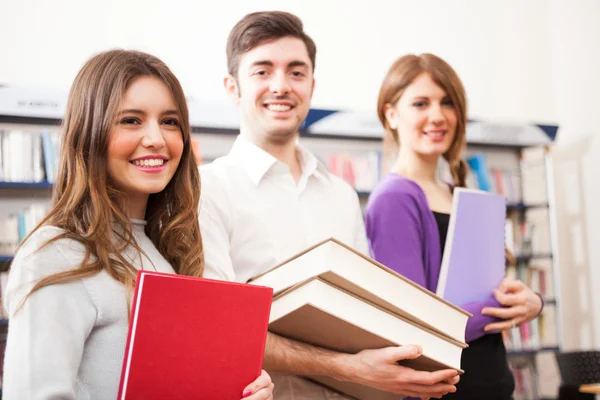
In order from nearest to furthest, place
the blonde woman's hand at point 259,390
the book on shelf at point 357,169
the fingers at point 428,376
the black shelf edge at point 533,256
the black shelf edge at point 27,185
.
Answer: the blonde woman's hand at point 259,390 → the fingers at point 428,376 → the black shelf edge at point 27,185 → the book on shelf at point 357,169 → the black shelf edge at point 533,256

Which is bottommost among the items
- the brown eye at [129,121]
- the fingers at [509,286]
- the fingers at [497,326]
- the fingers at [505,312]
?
the fingers at [497,326]

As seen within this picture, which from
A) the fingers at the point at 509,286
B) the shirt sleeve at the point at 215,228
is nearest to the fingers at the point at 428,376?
the shirt sleeve at the point at 215,228

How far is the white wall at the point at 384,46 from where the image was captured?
4.88m

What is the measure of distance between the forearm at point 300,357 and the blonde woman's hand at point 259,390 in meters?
0.28

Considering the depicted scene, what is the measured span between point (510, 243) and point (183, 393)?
496cm

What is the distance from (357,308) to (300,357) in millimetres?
255

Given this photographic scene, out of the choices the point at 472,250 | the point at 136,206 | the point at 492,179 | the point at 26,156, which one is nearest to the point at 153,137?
the point at 136,206

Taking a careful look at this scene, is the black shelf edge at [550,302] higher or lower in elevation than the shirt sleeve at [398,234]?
lower

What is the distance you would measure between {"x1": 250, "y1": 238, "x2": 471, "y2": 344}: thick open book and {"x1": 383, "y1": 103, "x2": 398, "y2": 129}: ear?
0.83 meters

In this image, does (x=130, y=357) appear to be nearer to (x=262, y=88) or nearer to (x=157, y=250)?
(x=157, y=250)

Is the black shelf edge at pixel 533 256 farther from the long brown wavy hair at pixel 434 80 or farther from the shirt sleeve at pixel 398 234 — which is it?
the shirt sleeve at pixel 398 234

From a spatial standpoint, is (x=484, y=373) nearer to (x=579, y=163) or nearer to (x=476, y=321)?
(x=476, y=321)

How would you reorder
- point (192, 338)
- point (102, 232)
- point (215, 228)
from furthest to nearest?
1. point (215, 228)
2. point (102, 232)
3. point (192, 338)

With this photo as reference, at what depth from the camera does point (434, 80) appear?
6.25 ft
